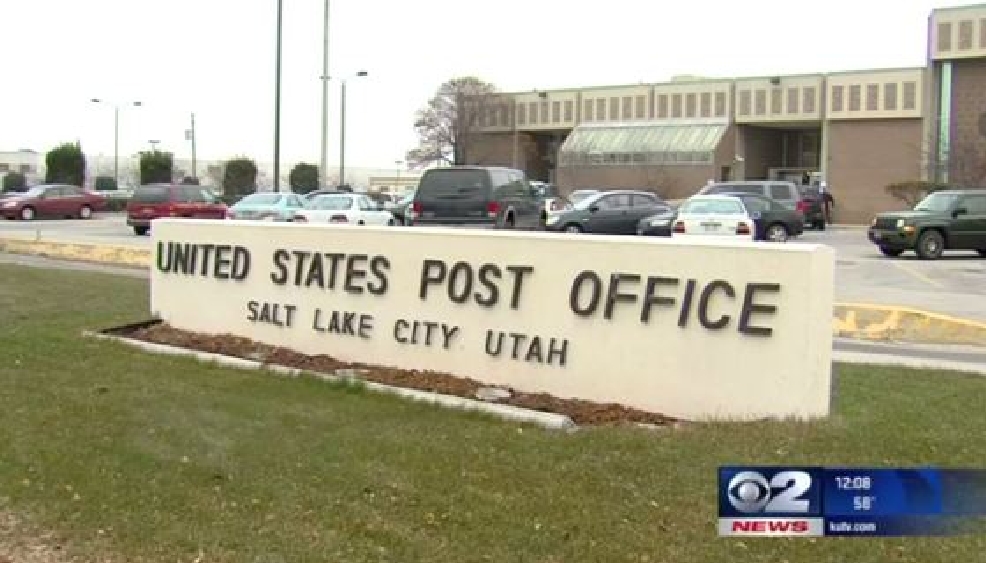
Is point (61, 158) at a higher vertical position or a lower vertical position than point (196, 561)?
higher

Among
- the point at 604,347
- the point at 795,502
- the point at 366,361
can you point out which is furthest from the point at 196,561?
the point at 366,361

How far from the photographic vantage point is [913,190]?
2373 inches

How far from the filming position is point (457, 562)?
436 centimetres

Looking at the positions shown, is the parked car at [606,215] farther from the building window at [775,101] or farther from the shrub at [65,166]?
the building window at [775,101]

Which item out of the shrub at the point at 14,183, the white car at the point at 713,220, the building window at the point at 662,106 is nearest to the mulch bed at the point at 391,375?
the white car at the point at 713,220

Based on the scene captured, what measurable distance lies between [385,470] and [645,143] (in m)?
84.1

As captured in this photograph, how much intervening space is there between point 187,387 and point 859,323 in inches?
335

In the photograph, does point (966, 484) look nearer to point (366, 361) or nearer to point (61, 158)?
point (366, 361)

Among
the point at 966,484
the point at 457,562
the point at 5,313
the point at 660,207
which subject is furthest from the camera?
the point at 660,207

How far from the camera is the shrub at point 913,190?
57438 mm

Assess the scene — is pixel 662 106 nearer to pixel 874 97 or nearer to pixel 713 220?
pixel 874 97

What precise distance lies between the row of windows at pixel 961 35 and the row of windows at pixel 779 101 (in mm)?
14441

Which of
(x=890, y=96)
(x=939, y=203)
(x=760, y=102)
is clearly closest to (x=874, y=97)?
(x=890, y=96)

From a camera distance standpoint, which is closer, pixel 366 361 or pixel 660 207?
pixel 366 361
